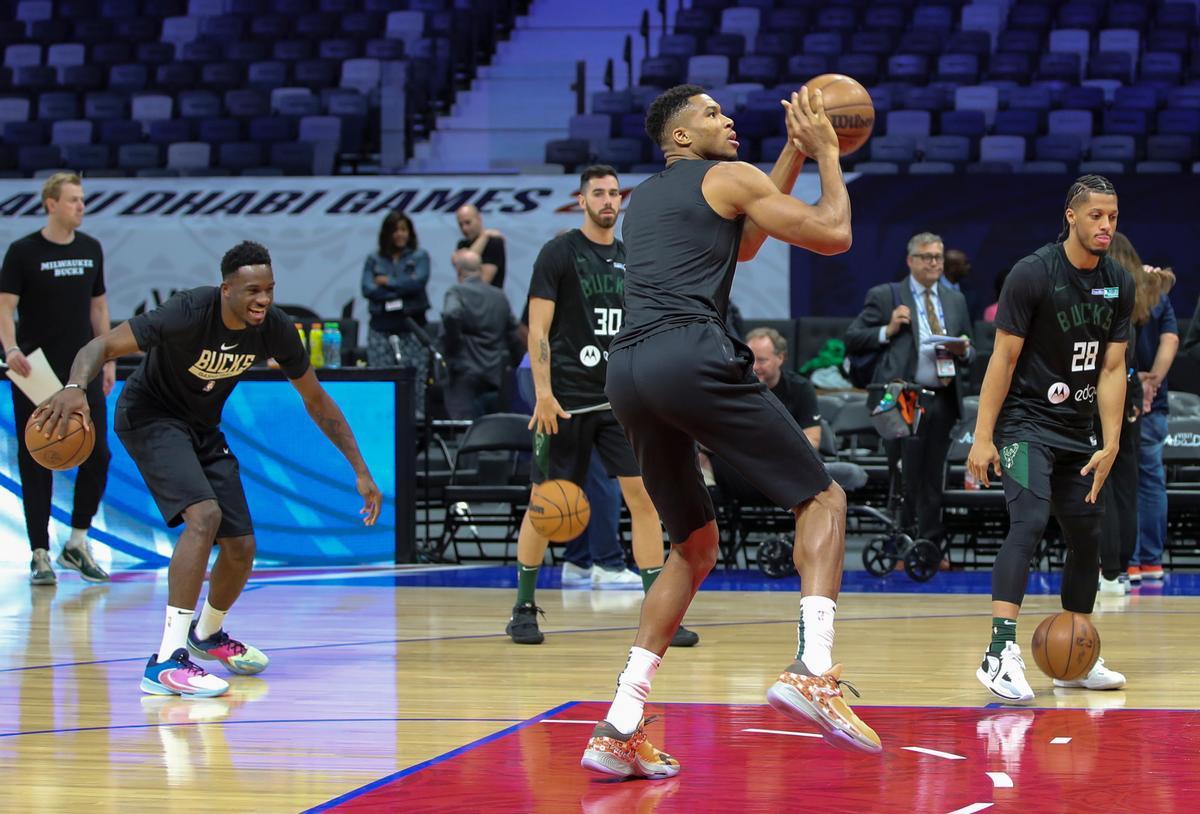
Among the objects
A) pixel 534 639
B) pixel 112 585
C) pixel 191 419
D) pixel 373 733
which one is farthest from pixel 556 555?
pixel 373 733

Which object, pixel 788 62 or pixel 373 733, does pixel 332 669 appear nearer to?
pixel 373 733

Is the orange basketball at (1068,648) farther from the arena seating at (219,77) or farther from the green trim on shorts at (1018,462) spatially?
the arena seating at (219,77)

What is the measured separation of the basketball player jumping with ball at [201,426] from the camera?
17.6 feet

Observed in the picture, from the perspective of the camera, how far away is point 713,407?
3916mm

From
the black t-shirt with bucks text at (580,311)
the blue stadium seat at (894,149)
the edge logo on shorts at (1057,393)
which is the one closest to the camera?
the edge logo on shorts at (1057,393)

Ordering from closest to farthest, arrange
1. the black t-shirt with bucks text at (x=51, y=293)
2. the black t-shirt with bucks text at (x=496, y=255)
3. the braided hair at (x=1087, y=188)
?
the braided hair at (x=1087, y=188) → the black t-shirt with bucks text at (x=51, y=293) → the black t-shirt with bucks text at (x=496, y=255)

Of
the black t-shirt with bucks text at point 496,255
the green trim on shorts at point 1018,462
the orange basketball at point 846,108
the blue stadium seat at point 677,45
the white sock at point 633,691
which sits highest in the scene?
the blue stadium seat at point 677,45

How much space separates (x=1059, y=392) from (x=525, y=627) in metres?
2.33

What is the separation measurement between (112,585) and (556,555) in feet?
9.15

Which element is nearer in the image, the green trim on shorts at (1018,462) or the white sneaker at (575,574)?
the green trim on shorts at (1018,462)

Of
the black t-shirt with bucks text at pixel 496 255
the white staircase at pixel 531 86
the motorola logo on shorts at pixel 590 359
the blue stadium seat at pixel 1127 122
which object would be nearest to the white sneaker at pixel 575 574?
the motorola logo on shorts at pixel 590 359

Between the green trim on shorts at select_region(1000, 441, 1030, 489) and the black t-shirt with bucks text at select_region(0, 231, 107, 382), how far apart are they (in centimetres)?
508

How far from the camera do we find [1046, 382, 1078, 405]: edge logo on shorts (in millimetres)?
5219

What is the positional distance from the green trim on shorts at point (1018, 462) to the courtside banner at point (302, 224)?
913 cm
